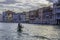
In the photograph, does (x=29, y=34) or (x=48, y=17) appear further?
(x=48, y=17)

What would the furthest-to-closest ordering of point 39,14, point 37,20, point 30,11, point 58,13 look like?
point 30,11 < point 39,14 < point 37,20 < point 58,13

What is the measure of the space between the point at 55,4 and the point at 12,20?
33.7 meters

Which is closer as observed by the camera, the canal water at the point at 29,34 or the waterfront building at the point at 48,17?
the canal water at the point at 29,34

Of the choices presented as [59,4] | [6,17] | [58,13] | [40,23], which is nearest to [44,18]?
[40,23]

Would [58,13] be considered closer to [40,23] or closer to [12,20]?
[40,23]

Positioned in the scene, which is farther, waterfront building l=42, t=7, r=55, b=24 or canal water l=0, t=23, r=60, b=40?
waterfront building l=42, t=7, r=55, b=24

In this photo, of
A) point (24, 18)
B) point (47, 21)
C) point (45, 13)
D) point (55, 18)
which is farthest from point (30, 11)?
point (55, 18)

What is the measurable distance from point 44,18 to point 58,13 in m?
15.1

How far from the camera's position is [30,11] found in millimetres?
115625

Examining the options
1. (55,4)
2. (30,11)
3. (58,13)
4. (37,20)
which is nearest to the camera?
(58,13)

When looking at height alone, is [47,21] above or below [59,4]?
below

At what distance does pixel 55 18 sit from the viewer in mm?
85500

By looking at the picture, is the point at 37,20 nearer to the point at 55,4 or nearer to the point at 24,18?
the point at 55,4

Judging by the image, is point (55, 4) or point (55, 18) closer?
point (55, 18)
